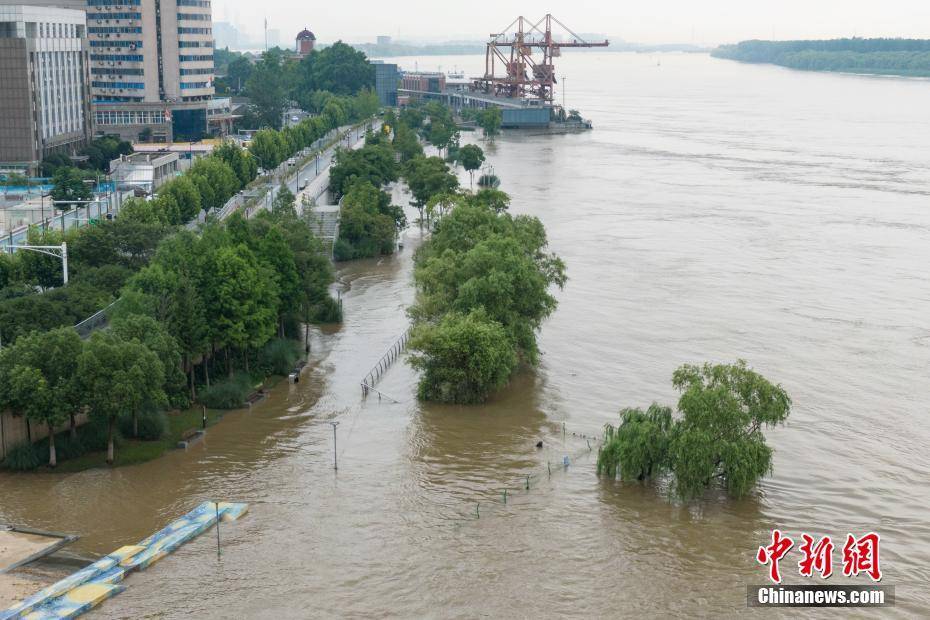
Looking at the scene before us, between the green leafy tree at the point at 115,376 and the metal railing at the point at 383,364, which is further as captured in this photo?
the metal railing at the point at 383,364

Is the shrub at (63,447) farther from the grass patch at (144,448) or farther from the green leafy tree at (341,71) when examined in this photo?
the green leafy tree at (341,71)

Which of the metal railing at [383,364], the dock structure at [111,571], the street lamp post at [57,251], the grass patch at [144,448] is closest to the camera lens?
the dock structure at [111,571]

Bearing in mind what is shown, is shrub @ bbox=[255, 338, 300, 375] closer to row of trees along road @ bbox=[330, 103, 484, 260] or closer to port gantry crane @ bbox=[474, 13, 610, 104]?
row of trees along road @ bbox=[330, 103, 484, 260]

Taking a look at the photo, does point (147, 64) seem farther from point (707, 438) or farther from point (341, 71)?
point (707, 438)

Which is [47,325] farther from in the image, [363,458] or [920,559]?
[920,559]

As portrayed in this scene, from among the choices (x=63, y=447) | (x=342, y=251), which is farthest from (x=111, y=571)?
(x=342, y=251)

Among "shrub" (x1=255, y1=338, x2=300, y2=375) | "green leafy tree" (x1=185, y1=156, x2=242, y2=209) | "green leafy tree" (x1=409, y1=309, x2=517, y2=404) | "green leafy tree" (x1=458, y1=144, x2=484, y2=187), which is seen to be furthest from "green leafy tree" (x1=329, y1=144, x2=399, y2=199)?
"green leafy tree" (x1=409, y1=309, x2=517, y2=404)

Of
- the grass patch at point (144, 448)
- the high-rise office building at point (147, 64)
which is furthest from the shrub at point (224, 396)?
the high-rise office building at point (147, 64)
